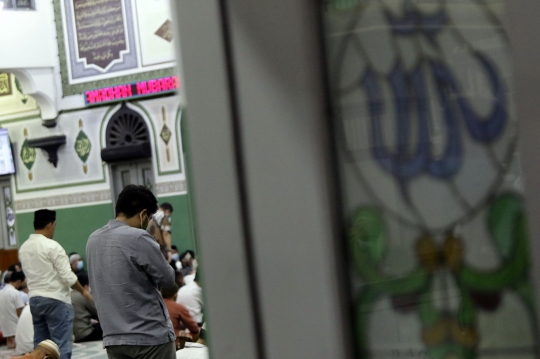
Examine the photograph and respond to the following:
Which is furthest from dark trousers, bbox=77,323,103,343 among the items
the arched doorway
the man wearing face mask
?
the arched doorway

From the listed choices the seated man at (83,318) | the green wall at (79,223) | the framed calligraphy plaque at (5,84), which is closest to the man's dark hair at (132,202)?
the seated man at (83,318)

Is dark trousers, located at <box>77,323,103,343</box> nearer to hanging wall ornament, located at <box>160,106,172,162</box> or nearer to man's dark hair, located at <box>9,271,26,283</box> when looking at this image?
man's dark hair, located at <box>9,271,26,283</box>

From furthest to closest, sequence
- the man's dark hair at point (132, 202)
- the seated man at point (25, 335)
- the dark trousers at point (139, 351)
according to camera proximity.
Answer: the seated man at point (25, 335), the man's dark hair at point (132, 202), the dark trousers at point (139, 351)

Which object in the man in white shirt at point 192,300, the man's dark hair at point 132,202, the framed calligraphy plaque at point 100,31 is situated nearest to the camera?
the man's dark hair at point 132,202

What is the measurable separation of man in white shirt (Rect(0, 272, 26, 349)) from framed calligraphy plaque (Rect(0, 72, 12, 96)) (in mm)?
4649

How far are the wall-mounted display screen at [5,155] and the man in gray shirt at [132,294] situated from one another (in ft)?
33.1

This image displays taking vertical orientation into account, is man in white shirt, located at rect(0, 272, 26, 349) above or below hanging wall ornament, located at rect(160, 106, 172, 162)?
below

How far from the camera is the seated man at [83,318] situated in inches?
351

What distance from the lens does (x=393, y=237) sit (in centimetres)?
152

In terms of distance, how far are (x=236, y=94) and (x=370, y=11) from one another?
327 millimetres

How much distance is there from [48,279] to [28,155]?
751 centimetres

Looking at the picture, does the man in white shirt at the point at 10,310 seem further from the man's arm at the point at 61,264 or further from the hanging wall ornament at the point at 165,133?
the man's arm at the point at 61,264

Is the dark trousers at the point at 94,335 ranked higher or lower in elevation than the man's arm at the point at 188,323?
lower

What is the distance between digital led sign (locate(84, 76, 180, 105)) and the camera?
11422mm
